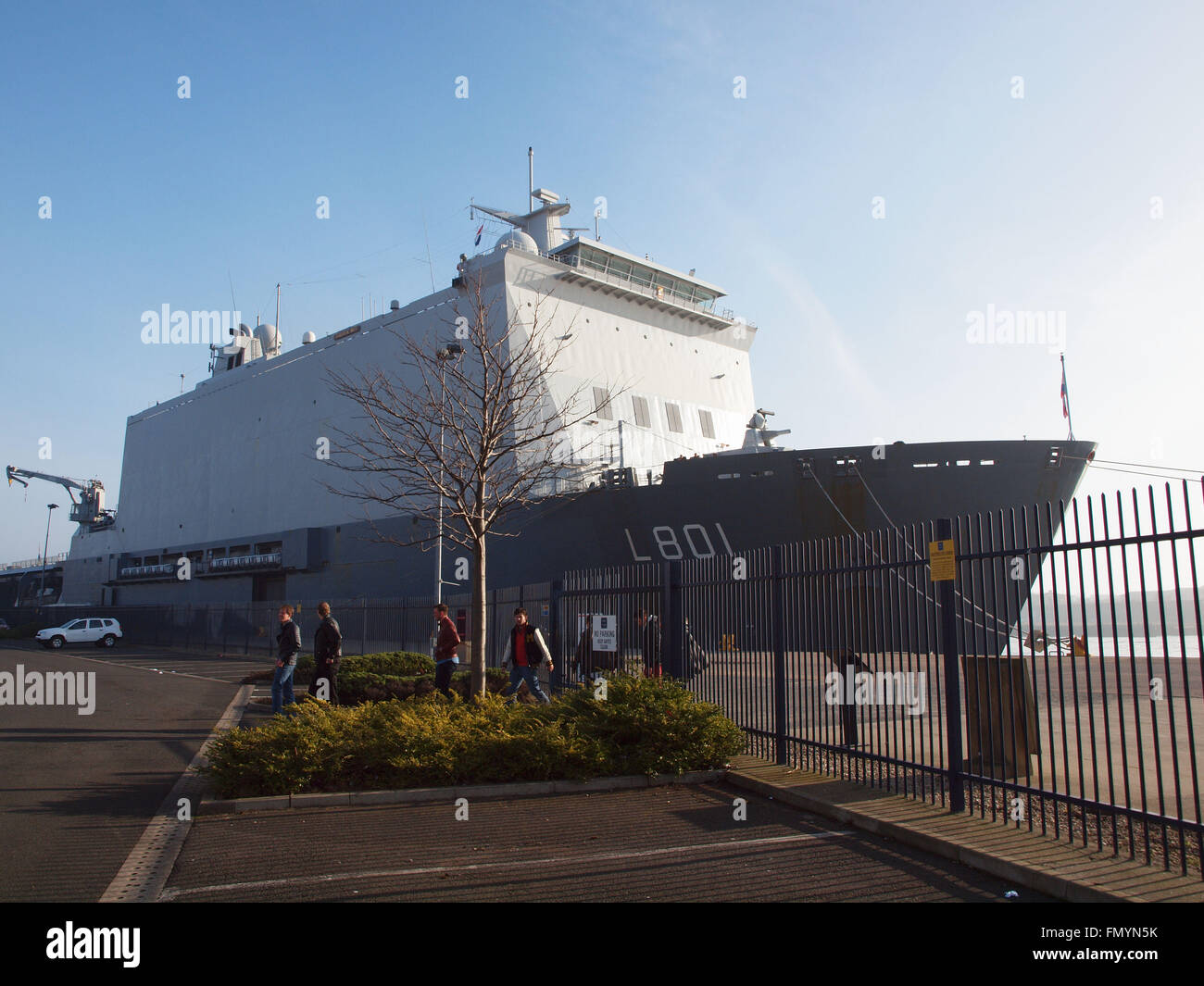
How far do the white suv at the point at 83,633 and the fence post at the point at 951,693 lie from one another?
37.0 metres

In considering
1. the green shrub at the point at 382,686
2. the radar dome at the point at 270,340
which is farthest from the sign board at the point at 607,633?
the radar dome at the point at 270,340

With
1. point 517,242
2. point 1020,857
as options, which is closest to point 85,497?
point 517,242

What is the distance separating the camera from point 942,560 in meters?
6.26

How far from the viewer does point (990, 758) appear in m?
5.84

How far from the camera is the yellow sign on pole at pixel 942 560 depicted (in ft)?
20.2

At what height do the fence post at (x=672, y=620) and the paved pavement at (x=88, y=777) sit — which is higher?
the fence post at (x=672, y=620)

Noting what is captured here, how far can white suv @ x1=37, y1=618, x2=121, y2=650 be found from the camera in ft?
113

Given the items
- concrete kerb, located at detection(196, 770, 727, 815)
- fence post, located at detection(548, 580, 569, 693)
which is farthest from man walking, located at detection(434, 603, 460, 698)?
concrete kerb, located at detection(196, 770, 727, 815)

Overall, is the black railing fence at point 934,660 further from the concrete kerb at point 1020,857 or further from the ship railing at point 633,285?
the ship railing at point 633,285

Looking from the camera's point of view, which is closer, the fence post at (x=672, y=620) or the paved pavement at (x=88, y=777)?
the paved pavement at (x=88, y=777)

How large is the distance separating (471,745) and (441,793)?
555 millimetres

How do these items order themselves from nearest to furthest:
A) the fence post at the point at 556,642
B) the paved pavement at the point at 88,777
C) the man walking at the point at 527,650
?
the paved pavement at the point at 88,777 → the man walking at the point at 527,650 → the fence post at the point at 556,642

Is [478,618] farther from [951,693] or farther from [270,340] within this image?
[270,340]
